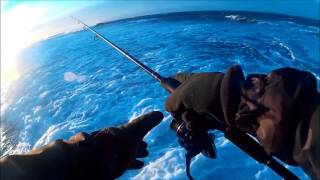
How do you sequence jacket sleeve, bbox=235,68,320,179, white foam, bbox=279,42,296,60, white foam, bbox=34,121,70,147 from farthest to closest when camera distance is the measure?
white foam, bbox=279,42,296,60
white foam, bbox=34,121,70,147
jacket sleeve, bbox=235,68,320,179

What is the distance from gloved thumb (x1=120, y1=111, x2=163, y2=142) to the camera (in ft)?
5.30

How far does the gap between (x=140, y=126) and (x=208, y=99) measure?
1.23 ft

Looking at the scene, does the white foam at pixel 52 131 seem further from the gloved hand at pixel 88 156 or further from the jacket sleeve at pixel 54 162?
the jacket sleeve at pixel 54 162

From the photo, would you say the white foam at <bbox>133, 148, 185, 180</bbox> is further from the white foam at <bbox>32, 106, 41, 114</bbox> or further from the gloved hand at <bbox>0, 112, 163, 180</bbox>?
the white foam at <bbox>32, 106, 41, 114</bbox>

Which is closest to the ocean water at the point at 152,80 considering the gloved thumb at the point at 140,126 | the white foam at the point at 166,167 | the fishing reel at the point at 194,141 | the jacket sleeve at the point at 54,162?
the white foam at the point at 166,167

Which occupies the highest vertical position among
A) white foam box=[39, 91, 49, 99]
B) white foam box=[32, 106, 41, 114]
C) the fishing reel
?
the fishing reel

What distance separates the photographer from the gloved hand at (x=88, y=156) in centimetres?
113

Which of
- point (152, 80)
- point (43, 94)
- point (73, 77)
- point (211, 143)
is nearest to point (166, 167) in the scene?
point (211, 143)

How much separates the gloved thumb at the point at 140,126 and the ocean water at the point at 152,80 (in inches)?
226

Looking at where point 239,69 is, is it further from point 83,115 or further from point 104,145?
point 83,115

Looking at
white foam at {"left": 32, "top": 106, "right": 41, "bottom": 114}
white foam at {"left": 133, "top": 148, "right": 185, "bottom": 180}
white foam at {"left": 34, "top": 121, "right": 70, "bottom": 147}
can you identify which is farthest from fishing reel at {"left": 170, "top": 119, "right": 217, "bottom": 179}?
white foam at {"left": 32, "top": 106, "right": 41, "bottom": 114}

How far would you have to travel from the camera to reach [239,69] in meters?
1.55

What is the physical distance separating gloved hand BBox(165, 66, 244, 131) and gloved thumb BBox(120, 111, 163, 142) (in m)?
0.20

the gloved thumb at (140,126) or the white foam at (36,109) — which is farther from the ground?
the gloved thumb at (140,126)
